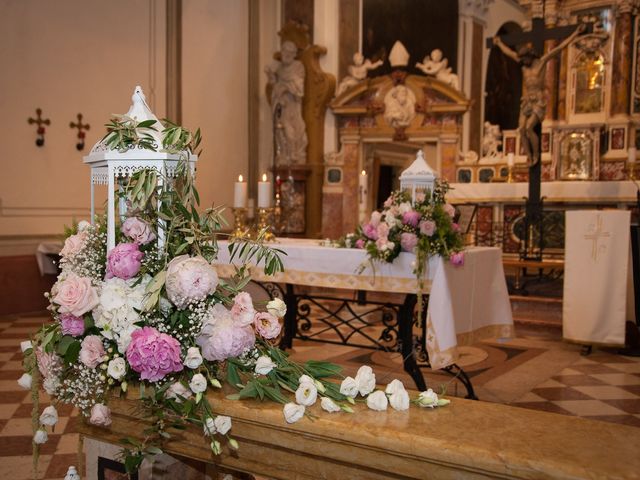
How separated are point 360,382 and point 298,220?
880 cm

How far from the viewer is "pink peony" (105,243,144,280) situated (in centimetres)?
191

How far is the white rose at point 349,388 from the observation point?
1.76 m

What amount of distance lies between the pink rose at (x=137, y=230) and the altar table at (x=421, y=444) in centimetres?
51

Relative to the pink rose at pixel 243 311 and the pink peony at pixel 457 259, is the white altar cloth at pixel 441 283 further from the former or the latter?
the pink rose at pixel 243 311

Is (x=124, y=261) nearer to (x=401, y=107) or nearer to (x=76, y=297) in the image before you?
(x=76, y=297)

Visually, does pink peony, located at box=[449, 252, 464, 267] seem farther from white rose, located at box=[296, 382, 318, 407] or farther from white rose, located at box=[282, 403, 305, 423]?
white rose, located at box=[282, 403, 305, 423]

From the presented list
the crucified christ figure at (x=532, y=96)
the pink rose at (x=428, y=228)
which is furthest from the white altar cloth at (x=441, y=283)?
the crucified christ figure at (x=532, y=96)

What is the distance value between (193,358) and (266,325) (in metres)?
0.25

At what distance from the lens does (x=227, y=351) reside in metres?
1.84

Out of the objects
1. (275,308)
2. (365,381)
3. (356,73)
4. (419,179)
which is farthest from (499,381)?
(356,73)

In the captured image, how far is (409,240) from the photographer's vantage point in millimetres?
4359

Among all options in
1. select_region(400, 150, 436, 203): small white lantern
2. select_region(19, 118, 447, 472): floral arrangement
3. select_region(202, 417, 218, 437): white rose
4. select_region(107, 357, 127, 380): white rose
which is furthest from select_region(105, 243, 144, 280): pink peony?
select_region(400, 150, 436, 203): small white lantern

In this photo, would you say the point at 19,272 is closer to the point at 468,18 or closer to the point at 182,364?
the point at 182,364

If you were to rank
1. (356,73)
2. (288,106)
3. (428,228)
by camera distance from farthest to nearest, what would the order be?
(288,106) → (356,73) → (428,228)
